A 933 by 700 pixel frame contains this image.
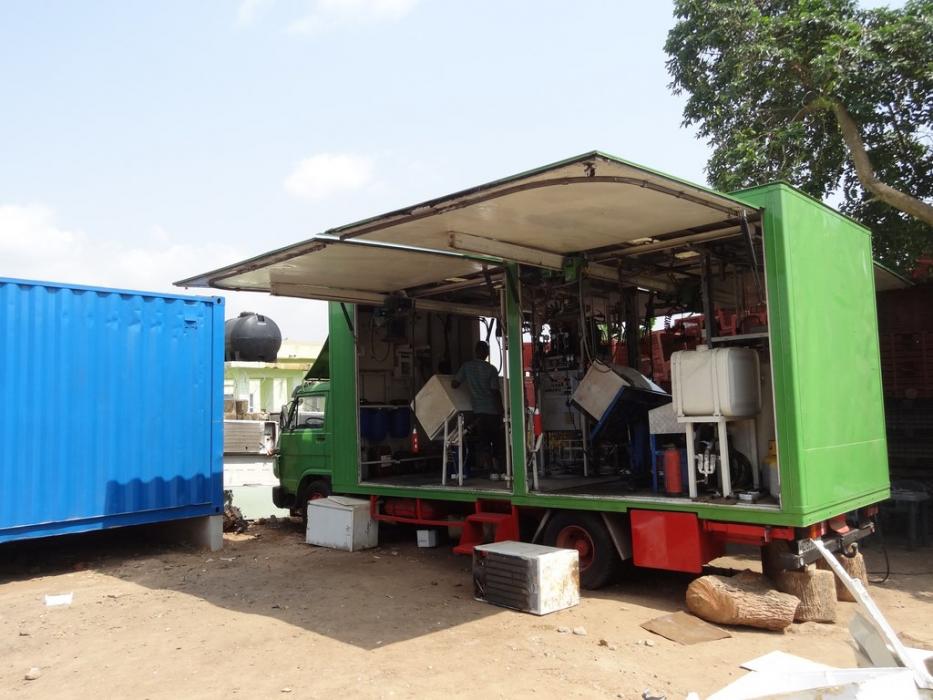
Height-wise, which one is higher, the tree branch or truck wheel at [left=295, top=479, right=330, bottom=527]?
the tree branch

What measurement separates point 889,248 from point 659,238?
4.86 m

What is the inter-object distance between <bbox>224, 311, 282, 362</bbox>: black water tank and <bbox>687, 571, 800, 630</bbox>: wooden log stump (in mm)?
9809

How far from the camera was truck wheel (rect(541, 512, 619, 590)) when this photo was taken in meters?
6.57

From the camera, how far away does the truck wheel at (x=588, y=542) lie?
6567 mm

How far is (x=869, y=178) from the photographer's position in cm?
906

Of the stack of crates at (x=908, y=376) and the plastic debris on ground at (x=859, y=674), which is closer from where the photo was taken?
the plastic debris on ground at (x=859, y=674)

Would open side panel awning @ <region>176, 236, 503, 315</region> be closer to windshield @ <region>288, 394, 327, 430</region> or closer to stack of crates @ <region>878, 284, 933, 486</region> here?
windshield @ <region>288, 394, 327, 430</region>

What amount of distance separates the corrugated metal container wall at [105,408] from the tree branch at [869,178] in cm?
816

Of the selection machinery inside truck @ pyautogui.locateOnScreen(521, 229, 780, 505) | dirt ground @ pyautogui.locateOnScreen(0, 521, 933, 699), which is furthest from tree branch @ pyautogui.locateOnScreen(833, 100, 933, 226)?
dirt ground @ pyautogui.locateOnScreen(0, 521, 933, 699)

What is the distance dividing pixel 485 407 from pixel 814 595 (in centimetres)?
417

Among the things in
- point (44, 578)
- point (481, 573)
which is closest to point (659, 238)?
point (481, 573)

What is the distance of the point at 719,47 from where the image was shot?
10.4m

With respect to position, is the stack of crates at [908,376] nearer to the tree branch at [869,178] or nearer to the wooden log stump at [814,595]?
the tree branch at [869,178]

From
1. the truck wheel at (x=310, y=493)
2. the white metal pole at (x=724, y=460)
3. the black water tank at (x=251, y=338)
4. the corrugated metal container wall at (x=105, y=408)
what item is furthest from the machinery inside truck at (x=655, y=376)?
the black water tank at (x=251, y=338)
